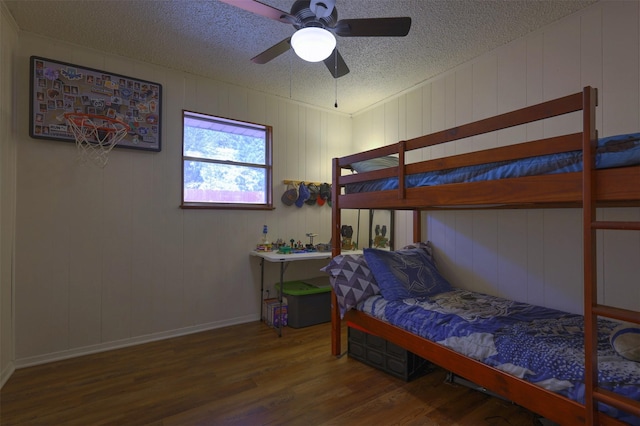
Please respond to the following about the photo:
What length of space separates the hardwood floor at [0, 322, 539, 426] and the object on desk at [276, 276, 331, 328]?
0.55 metres

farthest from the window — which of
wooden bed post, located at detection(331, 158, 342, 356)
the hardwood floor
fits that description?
the hardwood floor

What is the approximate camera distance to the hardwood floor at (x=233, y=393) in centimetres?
172

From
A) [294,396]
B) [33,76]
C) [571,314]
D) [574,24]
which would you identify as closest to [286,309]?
[294,396]

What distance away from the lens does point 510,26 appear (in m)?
2.28

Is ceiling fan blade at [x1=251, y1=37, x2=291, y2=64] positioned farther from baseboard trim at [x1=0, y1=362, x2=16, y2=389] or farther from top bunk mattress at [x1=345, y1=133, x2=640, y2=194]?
baseboard trim at [x1=0, y1=362, x2=16, y2=389]

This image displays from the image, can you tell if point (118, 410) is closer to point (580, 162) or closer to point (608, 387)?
point (608, 387)

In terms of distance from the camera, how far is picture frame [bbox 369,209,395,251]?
3.51 meters

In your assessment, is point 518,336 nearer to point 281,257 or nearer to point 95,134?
point 281,257

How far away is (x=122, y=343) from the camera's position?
2684mm

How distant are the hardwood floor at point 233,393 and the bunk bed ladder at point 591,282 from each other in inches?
29.4

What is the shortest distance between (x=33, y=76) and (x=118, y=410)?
2.49 m

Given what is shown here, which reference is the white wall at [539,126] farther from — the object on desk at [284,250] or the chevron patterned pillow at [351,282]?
the object on desk at [284,250]

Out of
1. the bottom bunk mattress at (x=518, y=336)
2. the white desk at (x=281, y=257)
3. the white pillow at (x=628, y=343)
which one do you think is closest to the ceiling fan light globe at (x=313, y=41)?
the bottom bunk mattress at (x=518, y=336)

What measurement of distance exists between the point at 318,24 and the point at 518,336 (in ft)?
6.41
